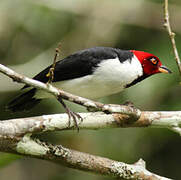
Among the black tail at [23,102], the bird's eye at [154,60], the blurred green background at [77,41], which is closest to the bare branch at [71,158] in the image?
the black tail at [23,102]

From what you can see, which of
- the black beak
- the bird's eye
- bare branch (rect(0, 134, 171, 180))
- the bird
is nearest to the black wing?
the bird

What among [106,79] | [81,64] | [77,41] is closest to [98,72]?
[106,79]

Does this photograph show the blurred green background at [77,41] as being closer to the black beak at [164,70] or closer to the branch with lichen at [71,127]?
the black beak at [164,70]

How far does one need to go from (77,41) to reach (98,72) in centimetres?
284

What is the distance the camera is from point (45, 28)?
6555 mm

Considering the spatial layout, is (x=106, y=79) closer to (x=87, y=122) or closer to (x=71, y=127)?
(x=87, y=122)

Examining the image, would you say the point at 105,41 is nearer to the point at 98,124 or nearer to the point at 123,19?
the point at 123,19

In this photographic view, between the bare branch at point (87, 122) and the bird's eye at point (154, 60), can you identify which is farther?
the bird's eye at point (154, 60)

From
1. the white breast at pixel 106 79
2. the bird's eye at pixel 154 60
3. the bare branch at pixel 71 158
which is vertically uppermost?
the bird's eye at pixel 154 60

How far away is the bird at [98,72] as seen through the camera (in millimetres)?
3805

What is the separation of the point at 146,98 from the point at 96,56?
143 centimetres

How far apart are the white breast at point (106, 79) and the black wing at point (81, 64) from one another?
6 centimetres

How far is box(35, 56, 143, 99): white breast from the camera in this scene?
379 cm

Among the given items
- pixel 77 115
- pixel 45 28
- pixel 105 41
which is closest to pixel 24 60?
pixel 45 28
